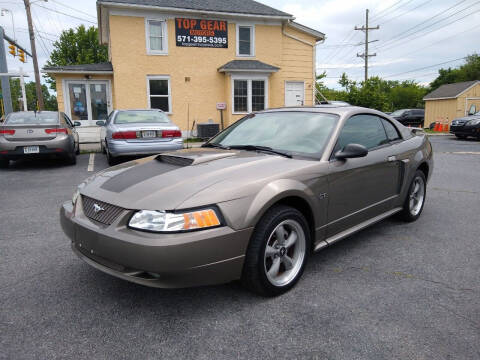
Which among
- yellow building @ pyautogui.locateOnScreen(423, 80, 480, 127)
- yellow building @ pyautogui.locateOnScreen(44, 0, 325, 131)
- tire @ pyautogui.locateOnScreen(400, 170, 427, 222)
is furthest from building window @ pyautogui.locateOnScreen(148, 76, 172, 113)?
yellow building @ pyautogui.locateOnScreen(423, 80, 480, 127)

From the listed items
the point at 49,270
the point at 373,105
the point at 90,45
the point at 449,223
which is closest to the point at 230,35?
the point at 373,105

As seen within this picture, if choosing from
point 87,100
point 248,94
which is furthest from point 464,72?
point 87,100

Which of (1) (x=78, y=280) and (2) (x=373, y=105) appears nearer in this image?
(1) (x=78, y=280)

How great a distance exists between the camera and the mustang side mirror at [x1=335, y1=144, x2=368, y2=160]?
306cm

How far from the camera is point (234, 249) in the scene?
7.87 feet

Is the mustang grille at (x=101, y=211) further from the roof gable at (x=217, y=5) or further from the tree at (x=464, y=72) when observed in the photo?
the tree at (x=464, y=72)

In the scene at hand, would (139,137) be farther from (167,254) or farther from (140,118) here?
(167,254)

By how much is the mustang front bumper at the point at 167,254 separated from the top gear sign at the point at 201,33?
49.1ft

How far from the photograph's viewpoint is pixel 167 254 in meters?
2.18

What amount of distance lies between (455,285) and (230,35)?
15.7 meters

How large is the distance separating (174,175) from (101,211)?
0.57 meters

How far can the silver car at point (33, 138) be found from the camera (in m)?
8.21

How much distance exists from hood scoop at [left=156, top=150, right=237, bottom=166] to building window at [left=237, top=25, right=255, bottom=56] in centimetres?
1467

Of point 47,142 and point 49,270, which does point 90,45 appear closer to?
point 47,142
